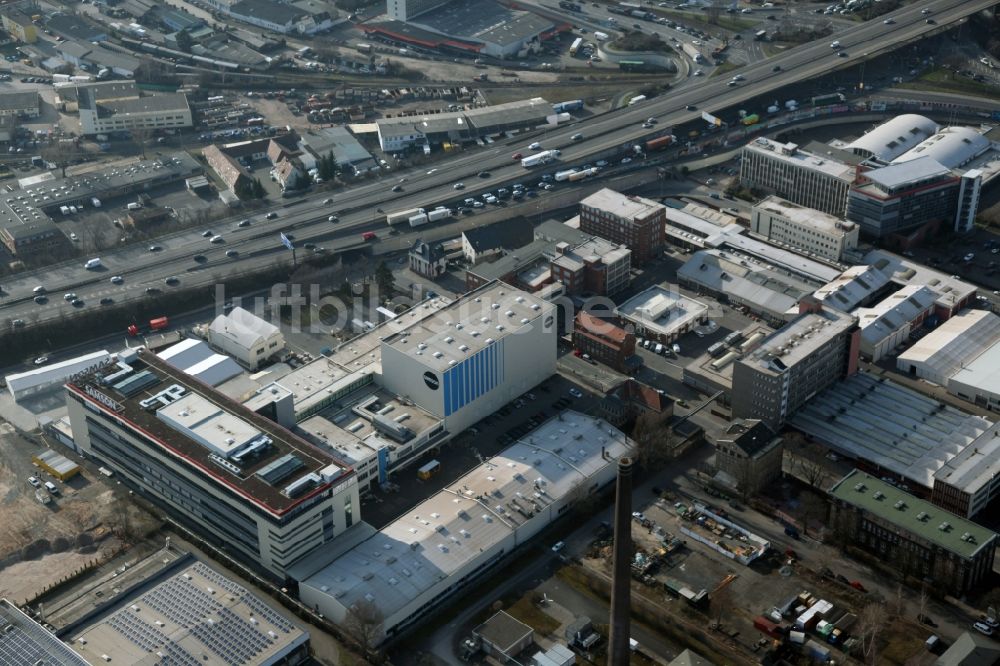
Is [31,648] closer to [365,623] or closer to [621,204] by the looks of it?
[365,623]

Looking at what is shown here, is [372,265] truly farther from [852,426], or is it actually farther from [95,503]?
[852,426]

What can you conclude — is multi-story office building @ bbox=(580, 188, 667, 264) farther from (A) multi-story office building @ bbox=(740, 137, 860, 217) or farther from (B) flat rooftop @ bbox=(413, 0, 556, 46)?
(B) flat rooftop @ bbox=(413, 0, 556, 46)

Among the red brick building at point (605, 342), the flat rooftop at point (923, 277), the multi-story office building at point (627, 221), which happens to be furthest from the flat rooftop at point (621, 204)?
the flat rooftop at point (923, 277)

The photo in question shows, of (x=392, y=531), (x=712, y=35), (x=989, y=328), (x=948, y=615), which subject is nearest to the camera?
(x=948, y=615)

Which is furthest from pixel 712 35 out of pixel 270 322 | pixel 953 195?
pixel 270 322

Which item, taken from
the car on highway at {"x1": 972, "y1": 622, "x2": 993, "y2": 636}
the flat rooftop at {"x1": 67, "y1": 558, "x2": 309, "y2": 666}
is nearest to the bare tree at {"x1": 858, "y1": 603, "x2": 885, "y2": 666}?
the car on highway at {"x1": 972, "y1": 622, "x2": 993, "y2": 636}

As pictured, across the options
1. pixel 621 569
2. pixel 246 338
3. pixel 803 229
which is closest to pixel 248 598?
pixel 621 569
